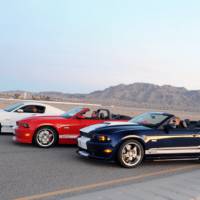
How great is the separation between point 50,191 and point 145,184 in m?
1.58

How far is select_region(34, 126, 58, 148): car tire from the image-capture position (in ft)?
Answer: 36.8

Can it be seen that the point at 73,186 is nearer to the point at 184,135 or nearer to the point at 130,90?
the point at 184,135

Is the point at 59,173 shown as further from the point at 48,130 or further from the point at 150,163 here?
the point at 48,130

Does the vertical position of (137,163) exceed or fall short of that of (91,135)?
it falls short

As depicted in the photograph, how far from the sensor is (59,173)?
7.70 metres

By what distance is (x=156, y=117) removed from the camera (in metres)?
10.1

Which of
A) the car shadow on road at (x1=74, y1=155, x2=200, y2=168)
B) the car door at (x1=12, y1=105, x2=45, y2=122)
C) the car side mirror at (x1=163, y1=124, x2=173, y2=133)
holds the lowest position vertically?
the car shadow on road at (x1=74, y1=155, x2=200, y2=168)

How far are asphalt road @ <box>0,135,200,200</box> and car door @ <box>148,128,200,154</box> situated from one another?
0.40 metres

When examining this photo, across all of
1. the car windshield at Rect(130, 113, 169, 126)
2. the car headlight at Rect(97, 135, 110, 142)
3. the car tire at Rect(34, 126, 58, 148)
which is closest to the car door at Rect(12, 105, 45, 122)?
the car tire at Rect(34, 126, 58, 148)

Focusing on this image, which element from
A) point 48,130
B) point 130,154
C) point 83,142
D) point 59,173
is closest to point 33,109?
point 48,130

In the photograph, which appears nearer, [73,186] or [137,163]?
[73,186]

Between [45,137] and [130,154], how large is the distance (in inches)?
134

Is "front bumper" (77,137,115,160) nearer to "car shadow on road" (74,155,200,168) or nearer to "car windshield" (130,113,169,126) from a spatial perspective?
"car shadow on road" (74,155,200,168)

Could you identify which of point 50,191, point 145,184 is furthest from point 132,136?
point 50,191
